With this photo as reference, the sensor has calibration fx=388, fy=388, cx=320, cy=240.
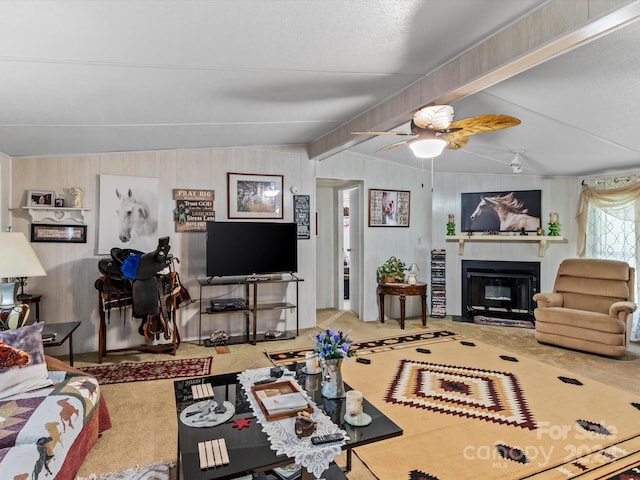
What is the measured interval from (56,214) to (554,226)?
6450mm

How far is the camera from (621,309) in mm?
4168

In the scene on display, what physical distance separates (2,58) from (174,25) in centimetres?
92

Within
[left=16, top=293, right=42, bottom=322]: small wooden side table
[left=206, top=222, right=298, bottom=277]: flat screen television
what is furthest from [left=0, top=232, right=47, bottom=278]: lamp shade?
[left=206, top=222, right=298, bottom=277]: flat screen television

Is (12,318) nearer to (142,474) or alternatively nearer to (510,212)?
(142,474)

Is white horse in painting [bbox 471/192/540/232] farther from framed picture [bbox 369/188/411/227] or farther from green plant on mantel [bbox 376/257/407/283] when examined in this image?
green plant on mantel [bbox 376/257/407/283]

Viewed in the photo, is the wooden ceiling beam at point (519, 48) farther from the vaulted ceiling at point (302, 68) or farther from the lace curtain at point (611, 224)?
the lace curtain at point (611, 224)

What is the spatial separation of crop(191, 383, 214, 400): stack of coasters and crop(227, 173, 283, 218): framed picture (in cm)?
290

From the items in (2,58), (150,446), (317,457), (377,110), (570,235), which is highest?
(377,110)

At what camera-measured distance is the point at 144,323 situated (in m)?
4.08

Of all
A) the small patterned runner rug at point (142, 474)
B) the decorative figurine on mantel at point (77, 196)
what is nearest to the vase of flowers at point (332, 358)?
the small patterned runner rug at point (142, 474)

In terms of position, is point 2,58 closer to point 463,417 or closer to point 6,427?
point 6,427

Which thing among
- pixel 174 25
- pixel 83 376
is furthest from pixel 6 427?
pixel 174 25

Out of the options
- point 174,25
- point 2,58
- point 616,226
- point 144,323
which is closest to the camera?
point 174,25

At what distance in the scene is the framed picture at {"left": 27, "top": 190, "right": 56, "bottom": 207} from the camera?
4078mm
